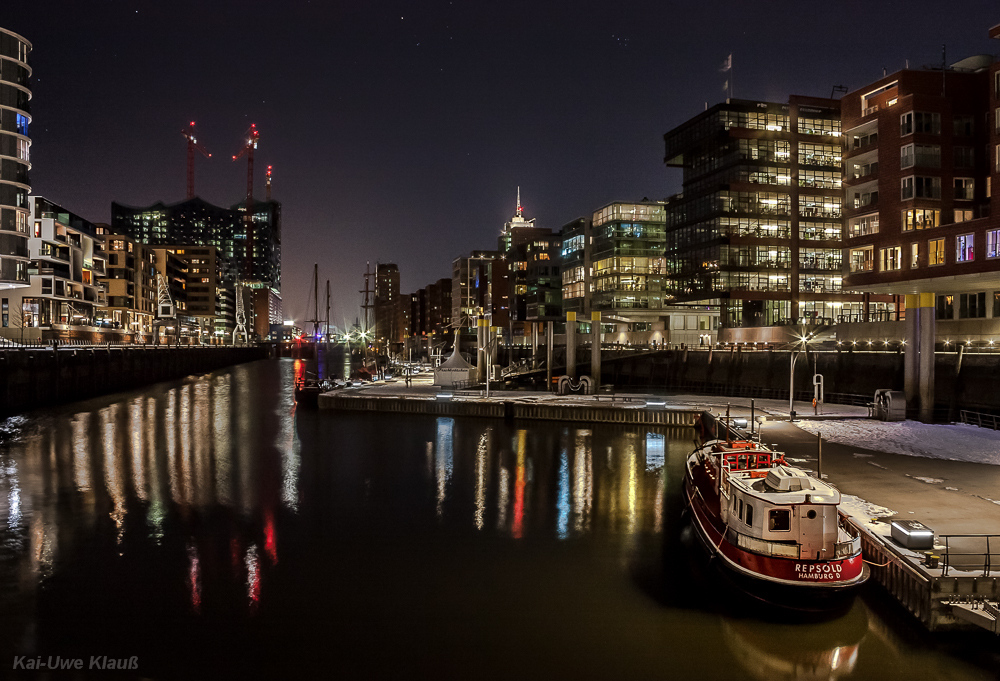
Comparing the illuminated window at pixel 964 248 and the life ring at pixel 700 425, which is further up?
the illuminated window at pixel 964 248

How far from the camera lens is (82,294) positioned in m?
123

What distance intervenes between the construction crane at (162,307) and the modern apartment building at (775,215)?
112034 mm

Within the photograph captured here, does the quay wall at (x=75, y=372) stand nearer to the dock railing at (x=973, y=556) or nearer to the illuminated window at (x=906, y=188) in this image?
the dock railing at (x=973, y=556)

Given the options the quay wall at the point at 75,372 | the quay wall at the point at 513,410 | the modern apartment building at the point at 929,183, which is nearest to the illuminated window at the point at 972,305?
the modern apartment building at the point at 929,183

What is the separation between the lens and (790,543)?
17172mm

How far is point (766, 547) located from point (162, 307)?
17760 centimetres

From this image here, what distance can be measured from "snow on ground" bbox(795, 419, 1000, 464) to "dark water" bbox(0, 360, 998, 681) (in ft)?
32.7

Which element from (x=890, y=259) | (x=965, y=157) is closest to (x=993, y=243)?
(x=890, y=259)

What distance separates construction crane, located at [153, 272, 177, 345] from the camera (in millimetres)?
139250

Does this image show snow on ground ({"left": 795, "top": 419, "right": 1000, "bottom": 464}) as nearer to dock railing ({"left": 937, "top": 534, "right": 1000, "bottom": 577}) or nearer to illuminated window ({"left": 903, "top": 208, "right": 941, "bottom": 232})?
dock railing ({"left": 937, "top": 534, "right": 1000, "bottom": 577})

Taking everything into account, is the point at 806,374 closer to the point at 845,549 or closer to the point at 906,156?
the point at 906,156

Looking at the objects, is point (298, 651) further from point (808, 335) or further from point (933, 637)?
point (808, 335)

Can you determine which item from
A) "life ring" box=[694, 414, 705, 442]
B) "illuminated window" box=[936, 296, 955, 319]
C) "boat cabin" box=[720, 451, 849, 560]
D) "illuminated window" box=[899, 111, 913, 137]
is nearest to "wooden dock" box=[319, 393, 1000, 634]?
"boat cabin" box=[720, 451, 849, 560]

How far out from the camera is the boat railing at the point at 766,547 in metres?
17.1
